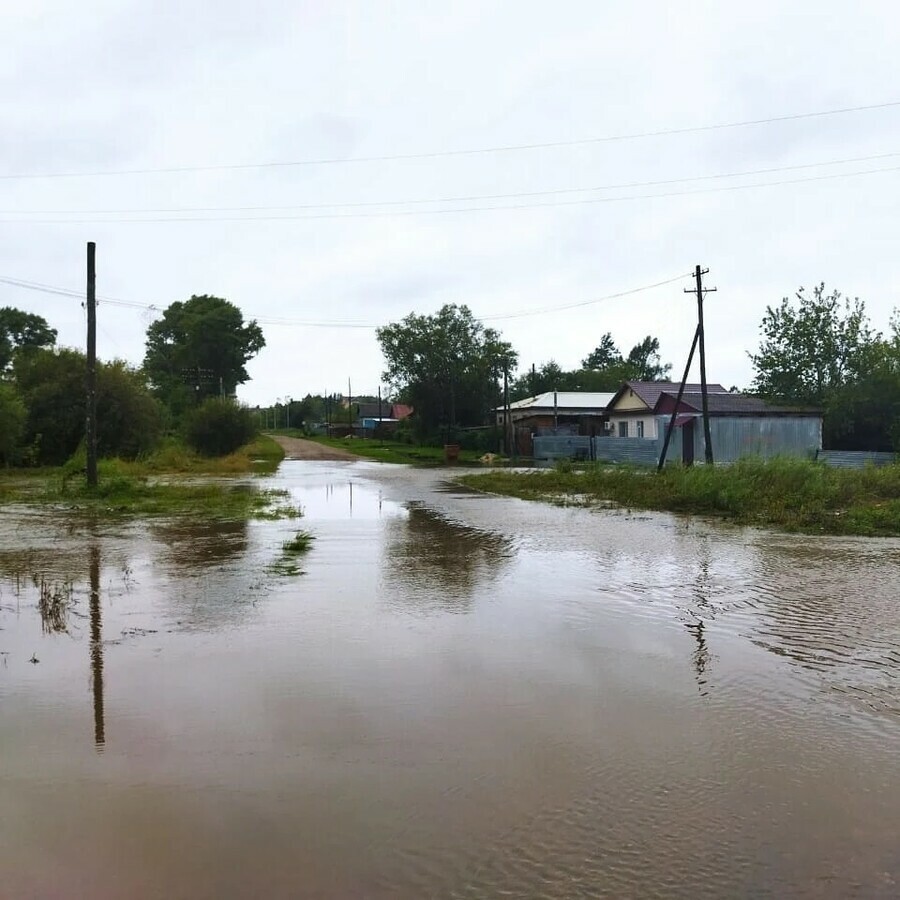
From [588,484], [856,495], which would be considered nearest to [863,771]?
[856,495]

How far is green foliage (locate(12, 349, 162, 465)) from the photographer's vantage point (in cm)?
3788

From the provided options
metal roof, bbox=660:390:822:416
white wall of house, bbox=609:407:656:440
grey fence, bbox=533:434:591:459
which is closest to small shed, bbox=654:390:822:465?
metal roof, bbox=660:390:822:416

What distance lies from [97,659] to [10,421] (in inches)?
1192

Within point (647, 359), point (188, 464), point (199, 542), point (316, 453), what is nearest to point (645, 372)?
point (647, 359)

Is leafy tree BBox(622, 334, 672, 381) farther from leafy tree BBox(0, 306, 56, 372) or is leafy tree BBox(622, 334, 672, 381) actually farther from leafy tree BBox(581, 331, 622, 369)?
leafy tree BBox(0, 306, 56, 372)

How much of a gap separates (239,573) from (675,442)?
31851 millimetres

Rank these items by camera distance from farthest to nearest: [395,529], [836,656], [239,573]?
[395,529] < [239,573] < [836,656]

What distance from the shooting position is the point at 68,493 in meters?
23.3

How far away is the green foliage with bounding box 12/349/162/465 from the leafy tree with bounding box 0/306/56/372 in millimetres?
44742

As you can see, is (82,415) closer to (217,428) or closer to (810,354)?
(217,428)

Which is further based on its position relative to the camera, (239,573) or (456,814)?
(239,573)

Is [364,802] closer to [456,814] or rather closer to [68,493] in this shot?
[456,814]

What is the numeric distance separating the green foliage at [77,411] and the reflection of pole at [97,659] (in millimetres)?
28768

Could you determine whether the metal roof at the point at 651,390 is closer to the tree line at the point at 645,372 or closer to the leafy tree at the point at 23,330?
the tree line at the point at 645,372
